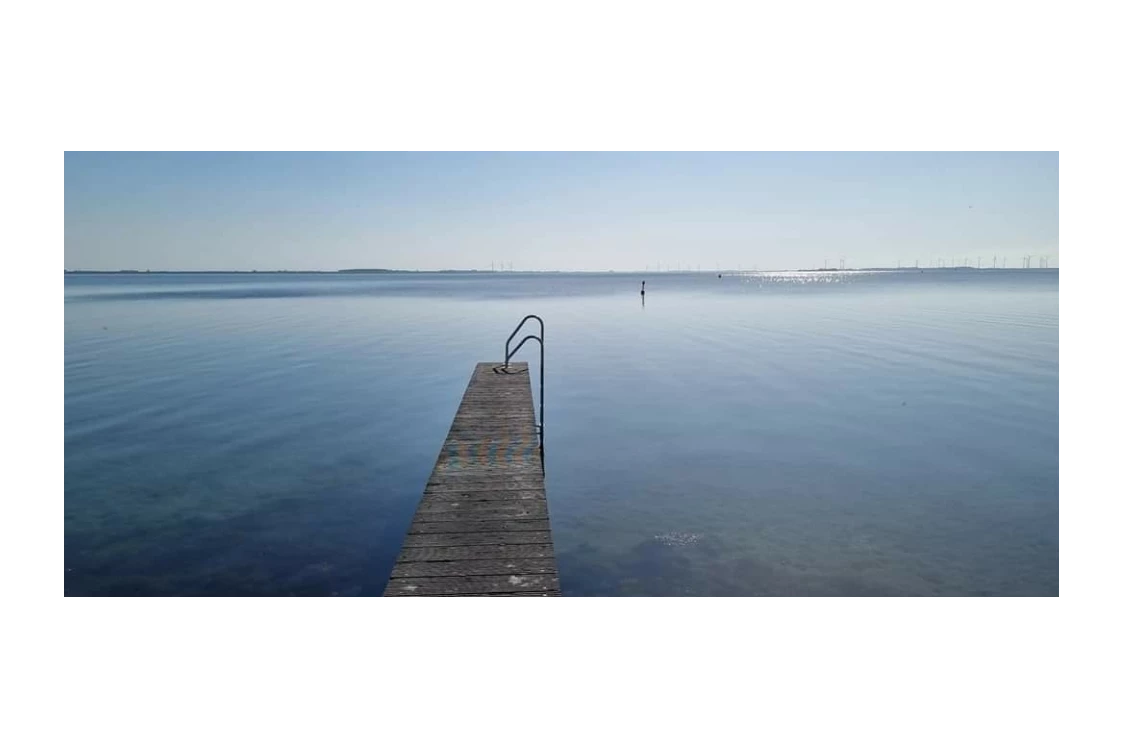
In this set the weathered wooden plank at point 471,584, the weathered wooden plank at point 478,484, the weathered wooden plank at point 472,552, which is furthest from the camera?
the weathered wooden plank at point 478,484

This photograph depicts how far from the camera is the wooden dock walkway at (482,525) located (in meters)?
4.98

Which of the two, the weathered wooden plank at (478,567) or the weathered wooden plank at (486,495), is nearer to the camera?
the weathered wooden plank at (478,567)

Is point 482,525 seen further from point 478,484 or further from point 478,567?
point 478,484

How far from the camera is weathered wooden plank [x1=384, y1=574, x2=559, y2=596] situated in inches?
191

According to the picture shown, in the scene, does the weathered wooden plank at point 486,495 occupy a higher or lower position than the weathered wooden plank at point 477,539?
higher

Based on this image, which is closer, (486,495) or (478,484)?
(486,495)

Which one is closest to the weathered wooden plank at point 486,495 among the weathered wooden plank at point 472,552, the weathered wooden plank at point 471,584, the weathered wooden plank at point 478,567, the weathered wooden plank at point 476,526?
the weathered wooden plank at point 476,526

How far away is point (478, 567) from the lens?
5223 millimetres

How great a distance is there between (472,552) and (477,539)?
28 centimetres

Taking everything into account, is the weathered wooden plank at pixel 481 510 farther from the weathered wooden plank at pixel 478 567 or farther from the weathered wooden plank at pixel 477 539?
the weathered wooden plank at pixel 478 567

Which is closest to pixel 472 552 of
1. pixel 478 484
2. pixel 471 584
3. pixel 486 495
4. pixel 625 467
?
pixel 471 584

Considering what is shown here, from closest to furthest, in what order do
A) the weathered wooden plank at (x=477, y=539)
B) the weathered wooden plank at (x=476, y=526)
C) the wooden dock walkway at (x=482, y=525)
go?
the wooden dock walkway at (x=482, y=525) < the weathered wooden plank at (x=477, y=539) < the weathered wooden plank at (x=476, y=526)
